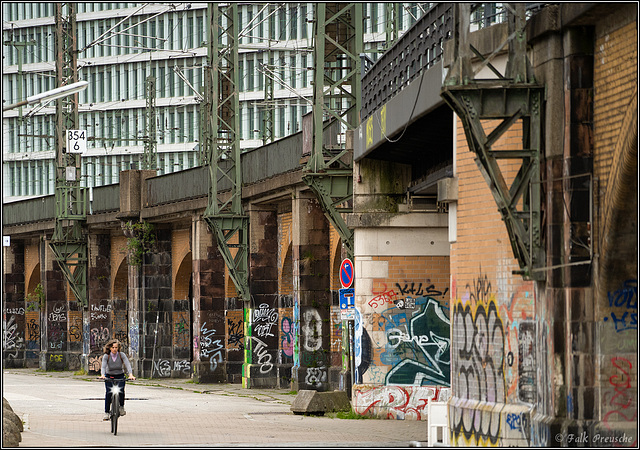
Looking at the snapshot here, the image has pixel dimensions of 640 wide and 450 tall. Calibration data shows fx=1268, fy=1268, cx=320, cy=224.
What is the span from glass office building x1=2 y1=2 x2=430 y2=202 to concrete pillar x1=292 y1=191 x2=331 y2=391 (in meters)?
36.1

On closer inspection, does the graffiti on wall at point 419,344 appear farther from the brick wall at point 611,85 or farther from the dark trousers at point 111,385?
the brick wall at point 611,85

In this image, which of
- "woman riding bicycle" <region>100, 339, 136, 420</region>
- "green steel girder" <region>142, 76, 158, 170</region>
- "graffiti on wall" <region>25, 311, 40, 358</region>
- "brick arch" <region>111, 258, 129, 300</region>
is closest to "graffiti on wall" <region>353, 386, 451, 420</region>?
"woman riding bicycle" <region>100, 339, 136, 420</region>

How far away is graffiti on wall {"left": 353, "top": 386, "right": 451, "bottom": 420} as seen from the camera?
69.0ft

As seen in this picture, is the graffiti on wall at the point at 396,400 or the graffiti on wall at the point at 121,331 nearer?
the graffiti on wall at the point at 396,400

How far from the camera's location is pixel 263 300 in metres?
33.8

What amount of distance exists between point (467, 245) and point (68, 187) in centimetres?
3128

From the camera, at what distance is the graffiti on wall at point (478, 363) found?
1442 centimetres

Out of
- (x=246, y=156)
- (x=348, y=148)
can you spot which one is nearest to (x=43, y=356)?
(x=246, y=156)

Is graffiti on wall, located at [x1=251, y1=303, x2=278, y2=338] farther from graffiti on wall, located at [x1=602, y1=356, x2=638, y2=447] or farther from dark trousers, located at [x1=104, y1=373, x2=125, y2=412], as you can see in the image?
graffiti on wall, located at [x1=602, y1=356, x2=638, y2=447]

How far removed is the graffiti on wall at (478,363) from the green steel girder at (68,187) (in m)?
29.9

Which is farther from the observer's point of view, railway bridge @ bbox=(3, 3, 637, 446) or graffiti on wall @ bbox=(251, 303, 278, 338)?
graffiti on wall @ bbox=(251, 303, 278, 338)

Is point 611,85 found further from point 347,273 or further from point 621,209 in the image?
point 347,273

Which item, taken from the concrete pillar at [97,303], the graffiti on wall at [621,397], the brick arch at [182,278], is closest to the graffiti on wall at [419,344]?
the graffiti on wall at [621,397]

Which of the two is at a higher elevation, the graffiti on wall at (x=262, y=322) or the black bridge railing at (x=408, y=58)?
the black bridge railing at (x=408, y=58)
